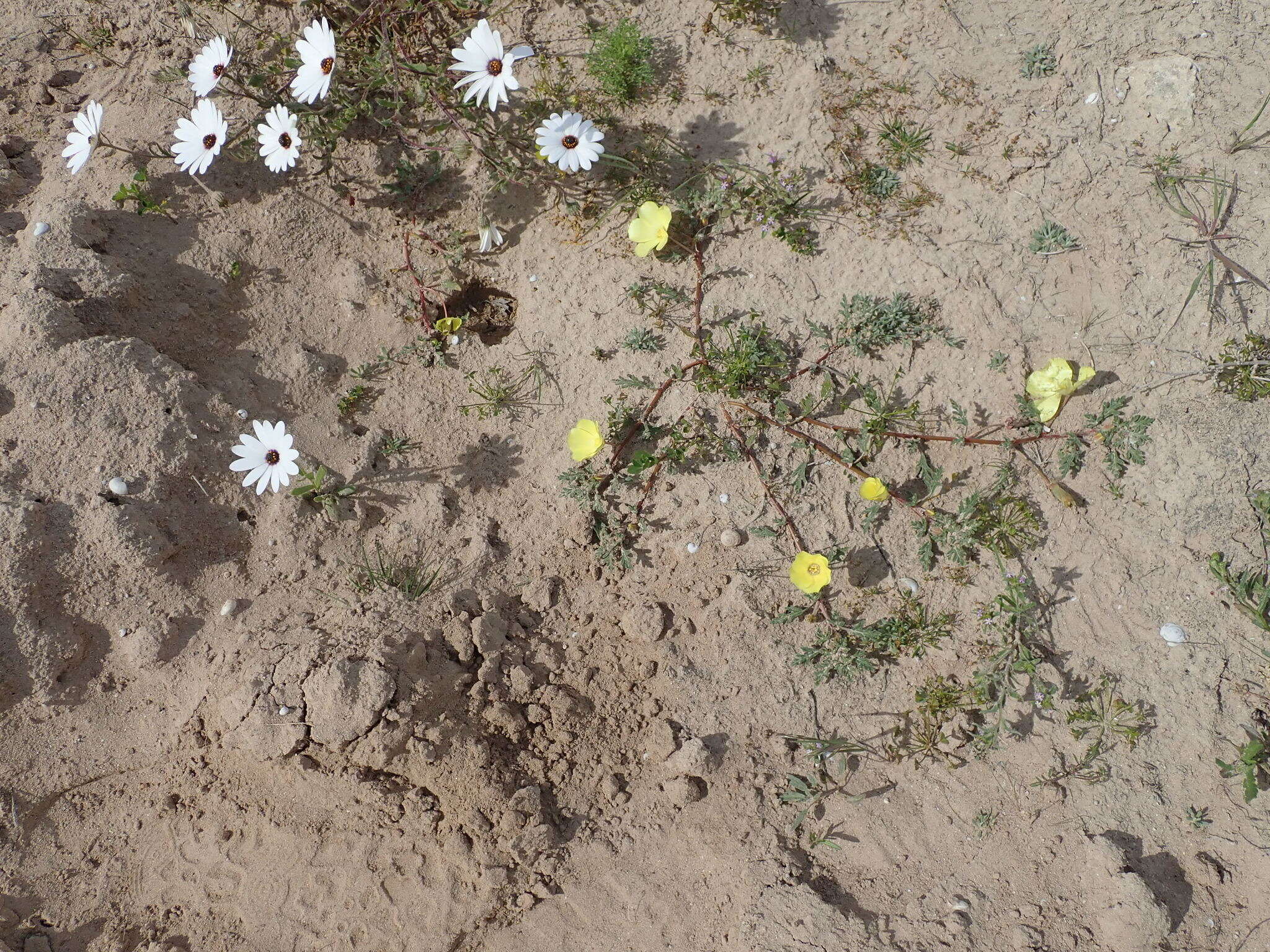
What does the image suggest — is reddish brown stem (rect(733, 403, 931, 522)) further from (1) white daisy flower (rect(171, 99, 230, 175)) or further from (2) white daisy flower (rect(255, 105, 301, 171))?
(1) white daisy flower (rect(171, 99, 230, 175))

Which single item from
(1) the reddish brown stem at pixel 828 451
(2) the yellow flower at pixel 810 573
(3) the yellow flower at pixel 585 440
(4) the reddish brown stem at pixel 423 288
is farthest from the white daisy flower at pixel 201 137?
(2) the yellow flower at pixel 810 573

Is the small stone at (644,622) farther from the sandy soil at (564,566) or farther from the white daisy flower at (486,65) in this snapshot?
the white daisy flower at (486,65)

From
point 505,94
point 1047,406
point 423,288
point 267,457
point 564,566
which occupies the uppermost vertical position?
point 505,94

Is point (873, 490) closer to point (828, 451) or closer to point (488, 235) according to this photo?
point (828, 451)

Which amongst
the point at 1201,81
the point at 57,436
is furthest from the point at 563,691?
the point at 1201,81

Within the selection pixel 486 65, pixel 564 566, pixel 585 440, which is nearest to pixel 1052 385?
pixel 585 440

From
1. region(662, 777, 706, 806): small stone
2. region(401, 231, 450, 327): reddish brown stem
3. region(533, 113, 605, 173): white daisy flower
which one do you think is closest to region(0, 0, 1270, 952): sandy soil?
region(662, 777, 706, 806): small stone
